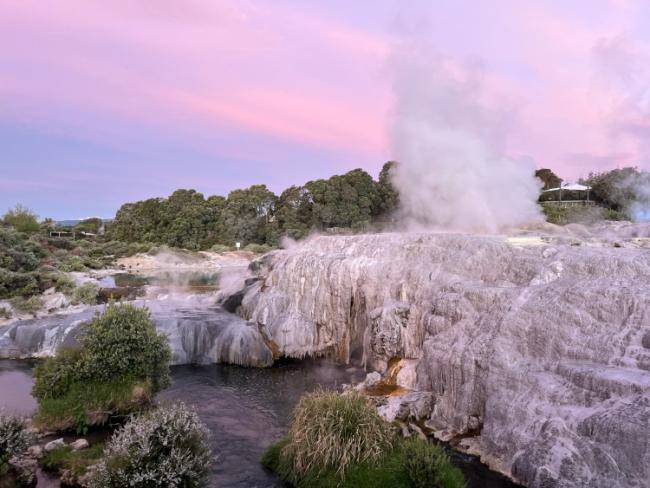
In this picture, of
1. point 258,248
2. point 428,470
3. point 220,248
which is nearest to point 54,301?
point 428,470

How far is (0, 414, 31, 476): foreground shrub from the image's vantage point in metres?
10.9

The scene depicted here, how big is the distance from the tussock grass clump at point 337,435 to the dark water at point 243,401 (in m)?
1.30

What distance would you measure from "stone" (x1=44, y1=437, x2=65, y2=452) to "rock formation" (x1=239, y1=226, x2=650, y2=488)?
9.99m

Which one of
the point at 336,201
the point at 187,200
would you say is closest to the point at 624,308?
the point at 336,201

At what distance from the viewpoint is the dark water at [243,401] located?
38.7 feet

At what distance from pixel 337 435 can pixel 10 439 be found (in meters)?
7.80

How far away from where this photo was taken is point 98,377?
564 inches

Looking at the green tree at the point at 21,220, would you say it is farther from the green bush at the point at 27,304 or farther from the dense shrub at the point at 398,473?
the dense shrub at the point at 398,473

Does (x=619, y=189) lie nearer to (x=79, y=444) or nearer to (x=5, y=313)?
(x=79, y=444)

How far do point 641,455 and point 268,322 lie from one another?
17121 millimetres

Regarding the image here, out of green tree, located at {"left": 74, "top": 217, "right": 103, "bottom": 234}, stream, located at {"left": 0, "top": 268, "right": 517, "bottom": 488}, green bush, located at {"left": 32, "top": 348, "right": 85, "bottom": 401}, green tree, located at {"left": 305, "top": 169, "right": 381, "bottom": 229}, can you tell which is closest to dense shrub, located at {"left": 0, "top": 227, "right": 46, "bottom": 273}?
stream, located at {"left": 0, "top": 268, "right": 517, "bottom": 488}

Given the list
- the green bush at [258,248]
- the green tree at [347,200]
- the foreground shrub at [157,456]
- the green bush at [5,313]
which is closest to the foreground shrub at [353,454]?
the foreground shrub at [157,456]

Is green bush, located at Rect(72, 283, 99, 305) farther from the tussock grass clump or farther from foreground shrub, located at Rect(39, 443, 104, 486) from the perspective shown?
the tussock grass clump

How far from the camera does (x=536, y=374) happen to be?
39.3 ft
